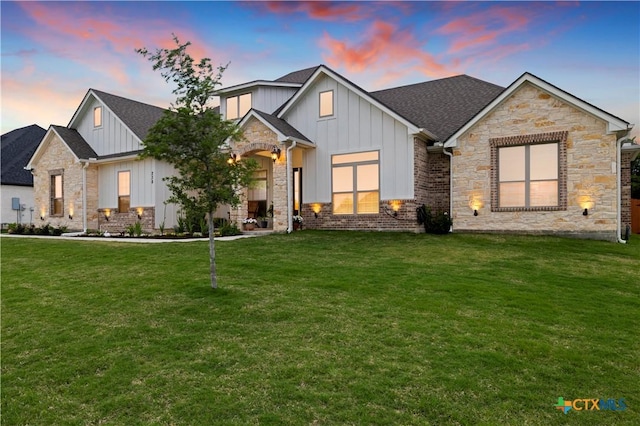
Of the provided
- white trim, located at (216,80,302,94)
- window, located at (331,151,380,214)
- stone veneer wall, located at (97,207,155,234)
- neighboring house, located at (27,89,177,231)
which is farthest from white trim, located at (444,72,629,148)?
stone veneer wall, located at (97,207,155,234)

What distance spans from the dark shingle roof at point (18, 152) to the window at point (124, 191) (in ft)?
46.3

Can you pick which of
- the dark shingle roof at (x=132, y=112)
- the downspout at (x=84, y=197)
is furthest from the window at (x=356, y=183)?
the downspout at (x=84, y=197)

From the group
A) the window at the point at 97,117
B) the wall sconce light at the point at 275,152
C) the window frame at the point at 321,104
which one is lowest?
the wall sconce light at the point at 275,152

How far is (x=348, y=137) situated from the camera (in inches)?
615

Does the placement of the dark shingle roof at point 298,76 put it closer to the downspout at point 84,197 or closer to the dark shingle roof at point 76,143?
the dark shingle roof at point 76,143

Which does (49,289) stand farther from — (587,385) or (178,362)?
(587,385)

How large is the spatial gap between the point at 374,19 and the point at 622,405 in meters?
15.4

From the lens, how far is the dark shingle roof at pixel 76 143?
20375 millimetres

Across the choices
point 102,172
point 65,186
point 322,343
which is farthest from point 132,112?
point 322,343

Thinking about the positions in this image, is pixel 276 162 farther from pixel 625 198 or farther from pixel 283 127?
pixel 625 198

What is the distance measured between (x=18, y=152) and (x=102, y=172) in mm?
16366

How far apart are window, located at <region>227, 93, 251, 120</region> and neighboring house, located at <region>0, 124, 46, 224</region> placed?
60.2 ft

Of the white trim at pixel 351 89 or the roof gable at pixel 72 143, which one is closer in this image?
the white trim at pixel 351 89

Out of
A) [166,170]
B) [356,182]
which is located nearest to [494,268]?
[356,182]
